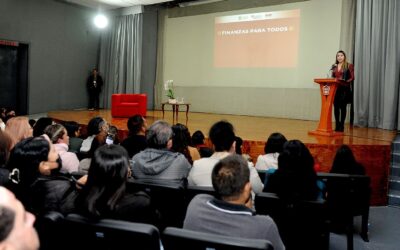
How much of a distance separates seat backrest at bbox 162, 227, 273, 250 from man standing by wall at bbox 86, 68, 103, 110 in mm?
9912

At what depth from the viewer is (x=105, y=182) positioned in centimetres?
170

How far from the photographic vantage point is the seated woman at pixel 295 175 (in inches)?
87.6

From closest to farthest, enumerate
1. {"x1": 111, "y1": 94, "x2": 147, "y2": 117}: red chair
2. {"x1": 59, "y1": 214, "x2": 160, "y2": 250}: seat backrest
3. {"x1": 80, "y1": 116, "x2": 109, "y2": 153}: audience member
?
{"x1": 59, "y1": 214, "x2": 160, "y2": 250}: seat backrest < {"x1": 80, "y1": 116, "x2": 109, "y2": 153}: audience member < {"x1": 111, "y1": 94, "x2": 147, "y2": 117}: red chair

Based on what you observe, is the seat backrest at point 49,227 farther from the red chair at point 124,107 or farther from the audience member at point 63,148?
the red chair at point 124,107

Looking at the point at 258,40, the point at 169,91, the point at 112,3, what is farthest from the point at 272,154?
the point at 112,3

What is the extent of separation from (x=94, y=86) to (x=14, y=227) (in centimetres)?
1022

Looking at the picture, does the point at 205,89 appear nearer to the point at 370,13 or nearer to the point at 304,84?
the point at 304,84

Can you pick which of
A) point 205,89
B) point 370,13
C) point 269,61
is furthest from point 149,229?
point 205,89

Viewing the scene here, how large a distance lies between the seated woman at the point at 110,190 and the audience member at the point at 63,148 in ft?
3.63

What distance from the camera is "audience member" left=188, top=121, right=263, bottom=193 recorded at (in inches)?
93.5

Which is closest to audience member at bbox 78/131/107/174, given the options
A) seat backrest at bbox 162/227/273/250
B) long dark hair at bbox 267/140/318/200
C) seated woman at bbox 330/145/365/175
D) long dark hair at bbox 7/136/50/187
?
long dark hair at bbox 7/136/50/187

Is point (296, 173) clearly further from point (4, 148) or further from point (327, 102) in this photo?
point (327, 102)

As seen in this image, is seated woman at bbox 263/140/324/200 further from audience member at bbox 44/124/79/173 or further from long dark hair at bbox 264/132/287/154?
audience member at bbox 44/124/79/173

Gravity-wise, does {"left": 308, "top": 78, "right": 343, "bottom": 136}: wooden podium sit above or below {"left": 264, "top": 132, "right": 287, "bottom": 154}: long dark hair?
above
